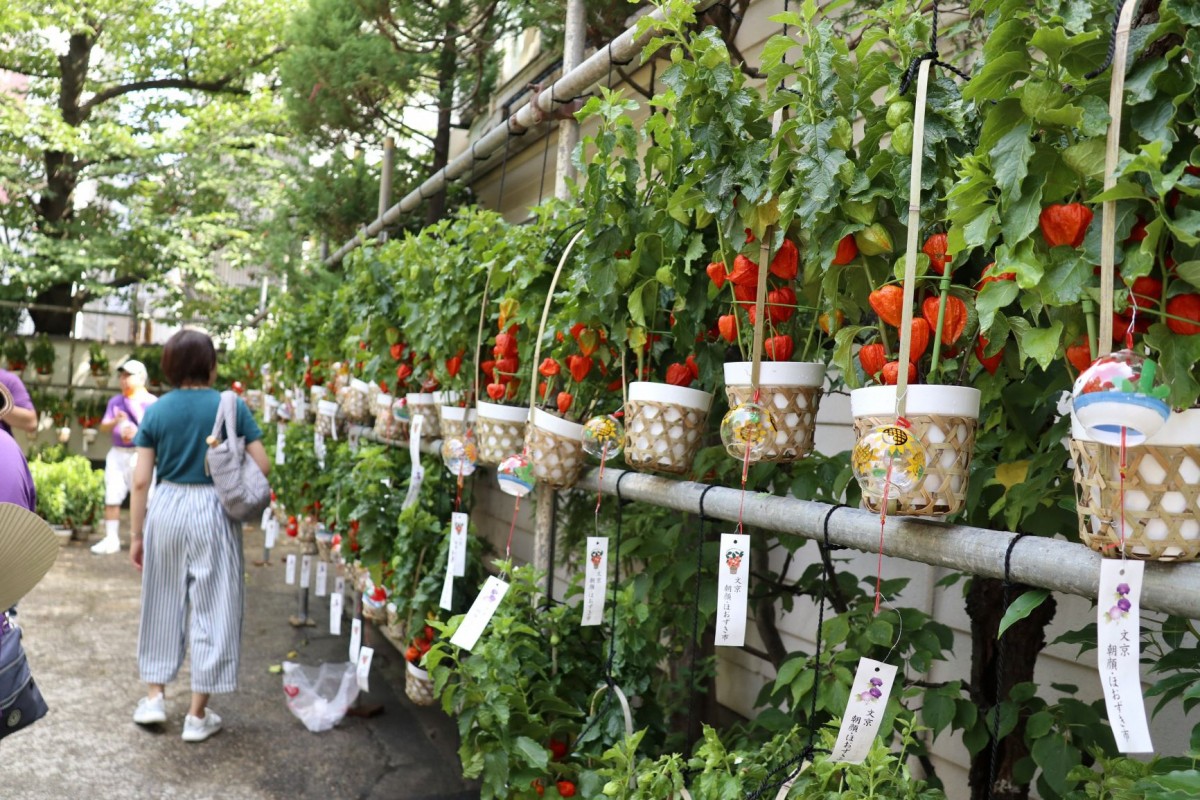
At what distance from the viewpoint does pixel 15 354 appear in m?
11.7

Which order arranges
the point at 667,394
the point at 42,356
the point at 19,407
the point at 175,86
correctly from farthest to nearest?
the point at 175,86 → the point at 42,356 → the point at 19,407 → the point at 667,394

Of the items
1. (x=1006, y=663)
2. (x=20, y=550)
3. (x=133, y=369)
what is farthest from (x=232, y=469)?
(x=133, y=369)

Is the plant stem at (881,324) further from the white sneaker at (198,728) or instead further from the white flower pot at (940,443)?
the white sneaker at (198,728)

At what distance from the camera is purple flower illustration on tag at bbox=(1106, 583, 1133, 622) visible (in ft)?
3.54

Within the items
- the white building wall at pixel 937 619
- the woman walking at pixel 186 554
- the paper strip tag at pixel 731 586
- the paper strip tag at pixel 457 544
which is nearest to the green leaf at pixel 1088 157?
the paper strip tag at pixel 731 586

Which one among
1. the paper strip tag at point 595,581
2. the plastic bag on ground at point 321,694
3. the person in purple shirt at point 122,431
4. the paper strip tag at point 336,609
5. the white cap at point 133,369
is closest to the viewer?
the paper strip tag at point 595,581

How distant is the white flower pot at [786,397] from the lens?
170 centimetres

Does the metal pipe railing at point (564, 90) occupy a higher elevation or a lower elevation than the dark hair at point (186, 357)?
higher

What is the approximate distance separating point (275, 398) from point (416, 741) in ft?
13.0

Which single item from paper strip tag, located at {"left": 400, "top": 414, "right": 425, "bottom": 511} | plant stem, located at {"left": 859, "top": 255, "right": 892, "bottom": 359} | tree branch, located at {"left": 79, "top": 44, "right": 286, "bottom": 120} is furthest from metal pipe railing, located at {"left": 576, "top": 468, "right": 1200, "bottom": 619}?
tree branch, located at {"left": 79, "top": 44, "right": 286, "bottom": 120}

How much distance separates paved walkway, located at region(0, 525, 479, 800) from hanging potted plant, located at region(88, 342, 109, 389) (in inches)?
268

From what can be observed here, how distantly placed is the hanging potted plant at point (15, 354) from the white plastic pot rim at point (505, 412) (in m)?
11.1

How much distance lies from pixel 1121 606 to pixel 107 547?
890 cm

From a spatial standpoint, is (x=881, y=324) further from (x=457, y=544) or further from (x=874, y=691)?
(x=457, y=544)
